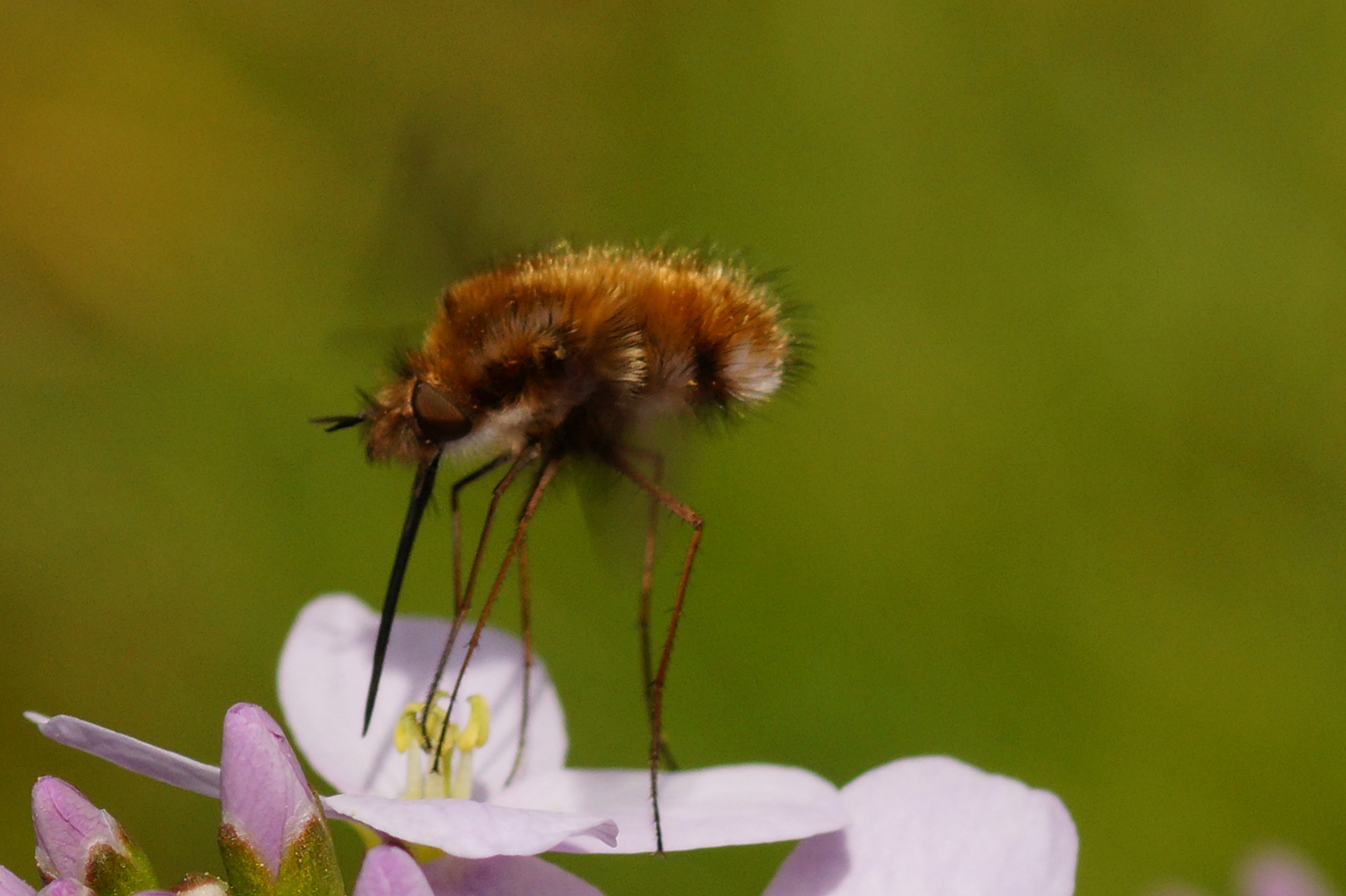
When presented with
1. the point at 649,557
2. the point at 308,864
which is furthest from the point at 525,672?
the point at 308,864

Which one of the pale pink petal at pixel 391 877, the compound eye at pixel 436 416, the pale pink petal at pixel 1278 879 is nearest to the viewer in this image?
the pale pink petal at pixel 391 877

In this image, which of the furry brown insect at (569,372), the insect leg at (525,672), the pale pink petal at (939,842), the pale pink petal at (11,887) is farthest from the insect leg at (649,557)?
the pale pink petal at (11,887)

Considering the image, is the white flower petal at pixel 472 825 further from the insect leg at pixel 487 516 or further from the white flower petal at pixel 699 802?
the insect leg at pixel 487 516

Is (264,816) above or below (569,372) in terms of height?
below

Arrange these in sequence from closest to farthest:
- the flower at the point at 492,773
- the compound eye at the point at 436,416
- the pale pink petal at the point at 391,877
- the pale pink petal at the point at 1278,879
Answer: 1. the pale pink petal at the point at 391,877
2. the flower at the point at 492,773
3. the compound eye at the point at 436,416
4. the pale pink petal at the point at 1278,879

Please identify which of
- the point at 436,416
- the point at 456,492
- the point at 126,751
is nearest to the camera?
the point at 126,751

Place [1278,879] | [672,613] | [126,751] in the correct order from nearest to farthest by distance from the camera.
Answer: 1. [126,751]
2. [672,613]
3. [1278,879]

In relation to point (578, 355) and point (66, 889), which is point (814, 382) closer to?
point (578, 355)

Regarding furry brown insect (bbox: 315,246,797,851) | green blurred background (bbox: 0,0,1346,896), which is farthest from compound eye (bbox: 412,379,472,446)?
green blurred background (bbox: 0,0,1346,896)
